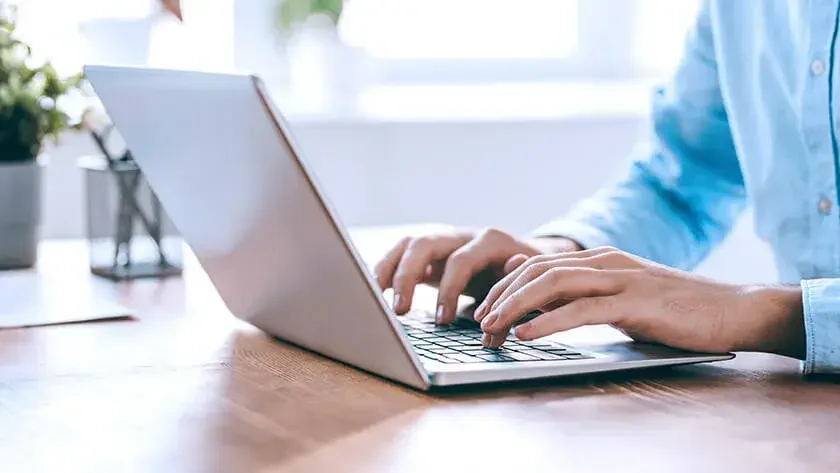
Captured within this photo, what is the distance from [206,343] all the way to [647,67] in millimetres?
2031

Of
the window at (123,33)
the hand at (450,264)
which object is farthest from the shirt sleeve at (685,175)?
the window at (123,33)

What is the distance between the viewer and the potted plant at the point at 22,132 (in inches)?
60.1

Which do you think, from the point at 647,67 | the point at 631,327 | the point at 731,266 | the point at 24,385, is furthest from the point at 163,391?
the point at 647,67

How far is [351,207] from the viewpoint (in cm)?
241

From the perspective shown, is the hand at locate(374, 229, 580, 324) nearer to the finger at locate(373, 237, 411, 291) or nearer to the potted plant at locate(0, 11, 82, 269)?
the finger at locate(373, 237, 411, 291)

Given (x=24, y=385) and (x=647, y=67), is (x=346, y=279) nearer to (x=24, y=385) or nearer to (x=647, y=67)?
(x=24, y=385)

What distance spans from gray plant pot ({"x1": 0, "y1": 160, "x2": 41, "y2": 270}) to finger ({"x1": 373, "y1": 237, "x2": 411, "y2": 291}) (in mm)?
543

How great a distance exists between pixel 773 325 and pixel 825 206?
452 mm

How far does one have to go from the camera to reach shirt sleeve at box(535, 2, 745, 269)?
5.03ft

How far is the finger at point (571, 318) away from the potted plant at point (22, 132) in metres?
0.79

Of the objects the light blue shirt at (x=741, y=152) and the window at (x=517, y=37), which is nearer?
the light blue shirt at (x=741, y=152)

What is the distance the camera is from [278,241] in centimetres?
92

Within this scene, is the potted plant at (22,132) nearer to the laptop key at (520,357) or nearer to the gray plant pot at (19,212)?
the gray plant pot at (19,212)

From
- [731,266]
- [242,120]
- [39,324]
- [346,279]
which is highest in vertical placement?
[242,120]
